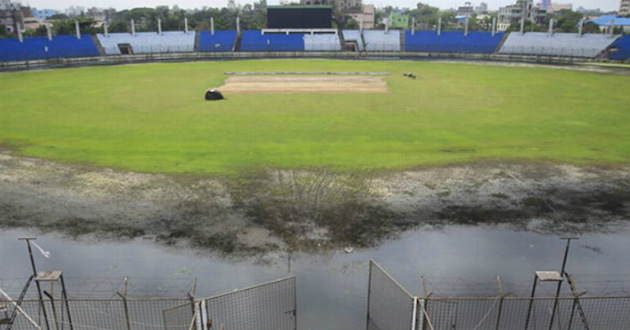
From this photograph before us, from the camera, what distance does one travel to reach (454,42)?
8631cm

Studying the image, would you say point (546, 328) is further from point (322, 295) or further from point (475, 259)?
point (322, 295)

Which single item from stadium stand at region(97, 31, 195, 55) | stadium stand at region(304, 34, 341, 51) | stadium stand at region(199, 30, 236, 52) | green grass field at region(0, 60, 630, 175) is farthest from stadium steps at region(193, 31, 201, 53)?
green grass field at region(0, 60, 630, 175)

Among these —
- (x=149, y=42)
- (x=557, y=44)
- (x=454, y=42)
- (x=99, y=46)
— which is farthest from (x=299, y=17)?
(x=557, y=44)

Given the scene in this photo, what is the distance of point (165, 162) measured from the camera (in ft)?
74.8

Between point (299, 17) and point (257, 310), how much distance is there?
288 feet

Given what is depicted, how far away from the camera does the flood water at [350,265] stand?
12.4m

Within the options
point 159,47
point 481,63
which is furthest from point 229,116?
point 159,47

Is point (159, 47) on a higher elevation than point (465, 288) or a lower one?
higher

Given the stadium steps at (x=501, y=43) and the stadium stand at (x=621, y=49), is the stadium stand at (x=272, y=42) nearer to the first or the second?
the stadium steps at (x=501, y=43)

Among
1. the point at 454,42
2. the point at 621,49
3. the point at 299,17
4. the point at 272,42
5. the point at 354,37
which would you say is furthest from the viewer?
the point at 354,37

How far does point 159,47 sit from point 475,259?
83247 mm

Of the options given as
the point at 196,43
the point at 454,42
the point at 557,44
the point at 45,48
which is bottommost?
the point at 45,48

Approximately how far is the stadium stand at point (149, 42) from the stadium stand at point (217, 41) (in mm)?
2023

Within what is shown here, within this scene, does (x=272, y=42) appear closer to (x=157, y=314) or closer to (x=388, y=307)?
(x=157, y=314)
